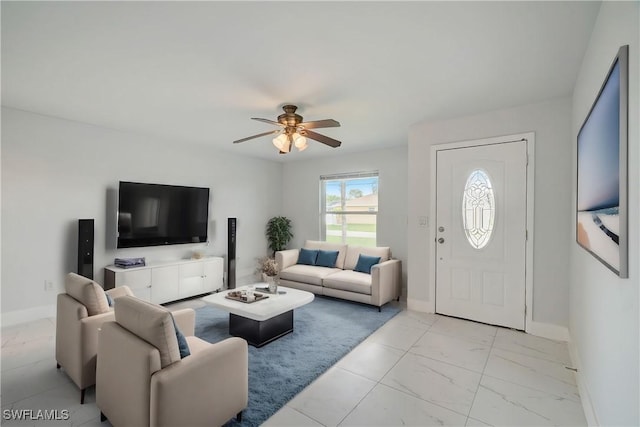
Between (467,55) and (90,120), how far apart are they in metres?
4.31

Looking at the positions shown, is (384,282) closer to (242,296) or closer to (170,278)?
(242,296)

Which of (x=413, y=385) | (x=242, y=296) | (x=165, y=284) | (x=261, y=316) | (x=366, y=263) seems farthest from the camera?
(x=366, y=263)

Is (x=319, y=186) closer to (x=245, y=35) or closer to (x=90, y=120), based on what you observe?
(x=90, y=120)

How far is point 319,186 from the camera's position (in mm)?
6242

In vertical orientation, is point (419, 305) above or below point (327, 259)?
below

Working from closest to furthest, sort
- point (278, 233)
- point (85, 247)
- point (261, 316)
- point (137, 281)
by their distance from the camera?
point (261, 316) < point (85, 247) < point (137, 281) < point (278, 233)

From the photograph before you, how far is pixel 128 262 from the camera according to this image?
412 cm

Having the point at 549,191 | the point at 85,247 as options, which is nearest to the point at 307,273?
the point at 85,247

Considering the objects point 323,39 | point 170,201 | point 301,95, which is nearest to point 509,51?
point 323,39

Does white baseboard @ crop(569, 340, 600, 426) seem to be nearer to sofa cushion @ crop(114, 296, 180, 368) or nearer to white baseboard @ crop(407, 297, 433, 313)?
white baseboard @ crop(407, 297, 433, 313)

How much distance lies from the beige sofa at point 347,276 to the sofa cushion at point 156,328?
2920mm

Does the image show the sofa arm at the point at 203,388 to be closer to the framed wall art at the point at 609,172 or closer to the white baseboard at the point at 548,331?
the framed wall art at the point at 609,172

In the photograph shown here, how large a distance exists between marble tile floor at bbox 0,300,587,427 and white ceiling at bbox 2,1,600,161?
8.16 feet

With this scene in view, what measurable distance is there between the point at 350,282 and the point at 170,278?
260cm
